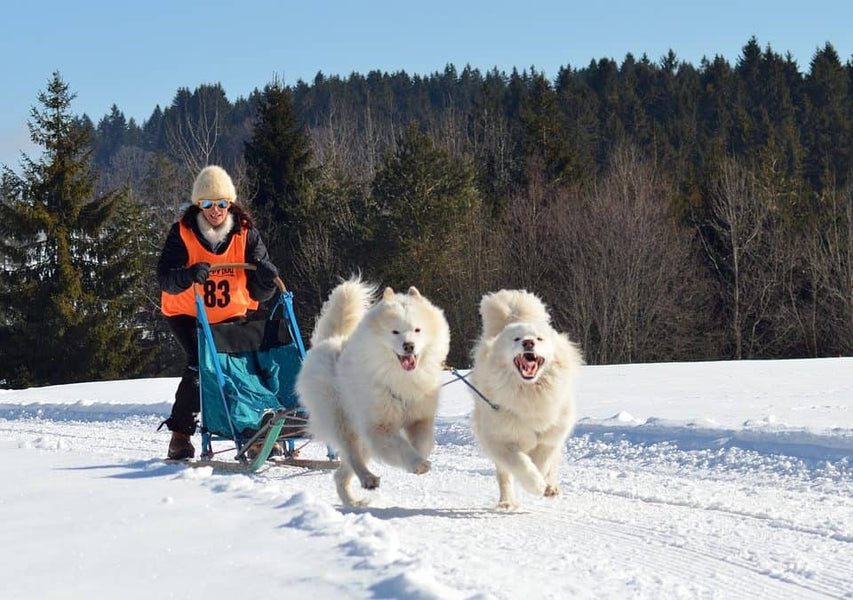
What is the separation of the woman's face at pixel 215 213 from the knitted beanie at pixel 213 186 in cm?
6

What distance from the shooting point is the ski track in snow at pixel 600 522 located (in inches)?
140

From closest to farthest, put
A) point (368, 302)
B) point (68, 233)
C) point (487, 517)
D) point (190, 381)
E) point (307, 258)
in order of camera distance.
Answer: point (487, 517)
point (368, 302)
point (190, 381)
point (68, 233)
point (307, 258)

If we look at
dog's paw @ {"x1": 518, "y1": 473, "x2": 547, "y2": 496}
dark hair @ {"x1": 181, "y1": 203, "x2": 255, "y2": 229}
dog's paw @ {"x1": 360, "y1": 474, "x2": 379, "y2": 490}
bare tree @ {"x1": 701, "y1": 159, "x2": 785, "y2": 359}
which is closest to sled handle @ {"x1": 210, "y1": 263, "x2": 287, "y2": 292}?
dark hair @ {"x1": 181, "y1": 203, "x2": 255, "y2": 229}

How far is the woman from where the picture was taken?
21.0ft

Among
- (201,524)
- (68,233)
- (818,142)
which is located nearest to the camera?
(201,524)

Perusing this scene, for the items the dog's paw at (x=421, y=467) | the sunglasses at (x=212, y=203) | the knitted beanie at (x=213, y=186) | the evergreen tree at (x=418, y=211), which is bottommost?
the dog's paw at (x=421, y=467)

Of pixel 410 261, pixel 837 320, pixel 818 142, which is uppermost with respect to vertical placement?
pixel 818 142

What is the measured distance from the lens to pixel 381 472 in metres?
6.62

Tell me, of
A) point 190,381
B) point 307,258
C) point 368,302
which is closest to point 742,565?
point 368,302

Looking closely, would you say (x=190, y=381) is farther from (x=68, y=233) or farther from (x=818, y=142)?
(x=818, y=142)

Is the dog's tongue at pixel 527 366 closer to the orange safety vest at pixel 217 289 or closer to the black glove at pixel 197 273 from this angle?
the black glove at pixel 197 273

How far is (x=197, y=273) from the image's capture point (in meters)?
6.05

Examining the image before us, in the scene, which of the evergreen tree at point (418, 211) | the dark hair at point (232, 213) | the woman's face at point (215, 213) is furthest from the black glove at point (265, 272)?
the evergreen tree at point (418, 211)

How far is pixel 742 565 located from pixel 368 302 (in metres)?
2.78
